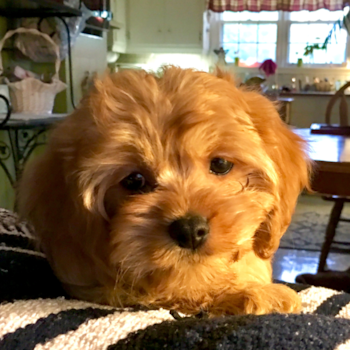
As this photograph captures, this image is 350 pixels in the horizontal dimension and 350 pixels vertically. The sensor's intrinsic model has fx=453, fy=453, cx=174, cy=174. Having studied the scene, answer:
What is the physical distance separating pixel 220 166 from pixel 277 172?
139 mm

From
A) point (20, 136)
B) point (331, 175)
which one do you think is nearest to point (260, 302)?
point (331, 175)

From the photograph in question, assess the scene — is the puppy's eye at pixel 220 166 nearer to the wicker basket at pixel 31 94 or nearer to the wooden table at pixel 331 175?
the wooden table at pixel 331 175

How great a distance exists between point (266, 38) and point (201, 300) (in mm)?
6443

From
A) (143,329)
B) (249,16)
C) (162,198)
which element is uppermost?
(249,16)

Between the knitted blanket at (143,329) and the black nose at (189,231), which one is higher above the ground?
the black nose at (189,231)

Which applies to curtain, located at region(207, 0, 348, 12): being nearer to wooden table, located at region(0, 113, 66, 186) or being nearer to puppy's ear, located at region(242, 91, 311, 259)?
wooden table, located at region(0, 113, 66, 186)

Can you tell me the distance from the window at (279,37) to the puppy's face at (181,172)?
6.02 meters

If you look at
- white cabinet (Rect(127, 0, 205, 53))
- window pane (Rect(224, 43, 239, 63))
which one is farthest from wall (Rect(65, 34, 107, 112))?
window pane (Rect(224, 43, 239, 63))

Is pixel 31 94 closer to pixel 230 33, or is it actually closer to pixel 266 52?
pixel 230 33

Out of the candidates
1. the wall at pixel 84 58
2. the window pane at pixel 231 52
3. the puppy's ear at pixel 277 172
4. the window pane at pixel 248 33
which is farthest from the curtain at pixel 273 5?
the puppy's ear at pixel 277 172

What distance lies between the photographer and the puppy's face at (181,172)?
890mm

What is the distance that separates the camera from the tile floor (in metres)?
3.21

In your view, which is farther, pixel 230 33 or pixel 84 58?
pixel 230 33

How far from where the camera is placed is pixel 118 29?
19.8 ft
